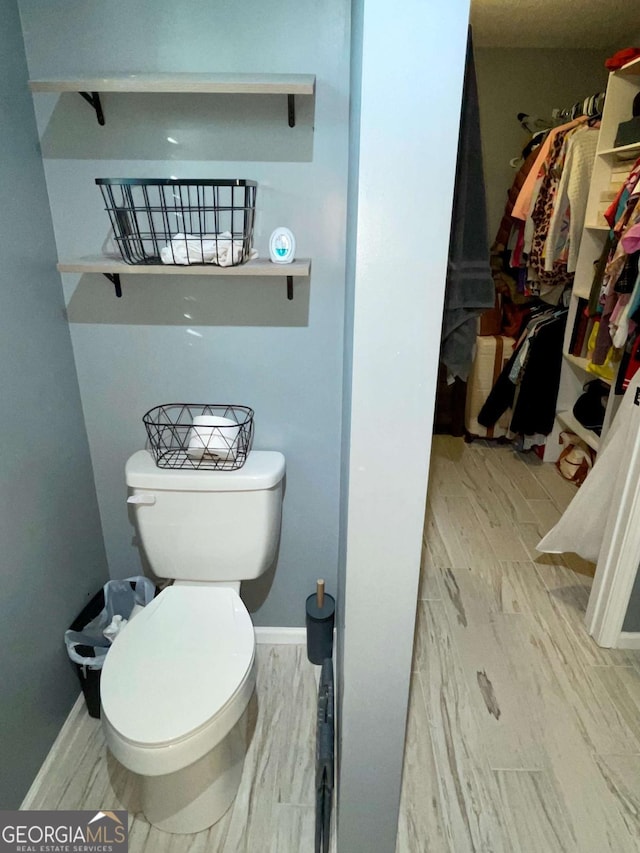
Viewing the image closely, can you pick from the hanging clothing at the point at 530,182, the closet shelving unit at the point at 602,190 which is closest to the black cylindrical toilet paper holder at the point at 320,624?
the closet shelving unit at the point at 602,190

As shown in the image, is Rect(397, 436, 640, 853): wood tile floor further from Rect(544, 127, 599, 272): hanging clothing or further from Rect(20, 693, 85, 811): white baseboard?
Rect(544, 127, 599, 272): hanging clothing

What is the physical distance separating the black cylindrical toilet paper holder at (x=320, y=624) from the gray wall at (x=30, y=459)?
73 centimetres

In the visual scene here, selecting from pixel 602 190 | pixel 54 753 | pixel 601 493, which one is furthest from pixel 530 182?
pixel 54 753

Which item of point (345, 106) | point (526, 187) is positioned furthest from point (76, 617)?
point (526, 187)

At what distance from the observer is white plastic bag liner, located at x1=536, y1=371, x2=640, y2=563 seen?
68.6 inches

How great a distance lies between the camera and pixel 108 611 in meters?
1.66

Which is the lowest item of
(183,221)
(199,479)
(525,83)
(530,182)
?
(199,479)

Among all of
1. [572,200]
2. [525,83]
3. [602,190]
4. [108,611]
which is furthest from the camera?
[525,83]

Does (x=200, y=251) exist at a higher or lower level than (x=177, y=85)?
lower

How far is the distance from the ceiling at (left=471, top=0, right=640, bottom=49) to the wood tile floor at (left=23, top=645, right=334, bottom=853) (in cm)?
326

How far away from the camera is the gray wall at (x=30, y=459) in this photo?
1232mm

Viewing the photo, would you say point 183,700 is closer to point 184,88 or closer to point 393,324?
point 393,324

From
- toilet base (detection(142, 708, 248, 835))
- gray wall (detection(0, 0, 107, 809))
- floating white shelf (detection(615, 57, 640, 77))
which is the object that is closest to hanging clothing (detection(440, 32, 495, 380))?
gray wall (detection(0, 0, 107, 809))

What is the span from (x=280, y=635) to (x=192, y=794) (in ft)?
2.05
